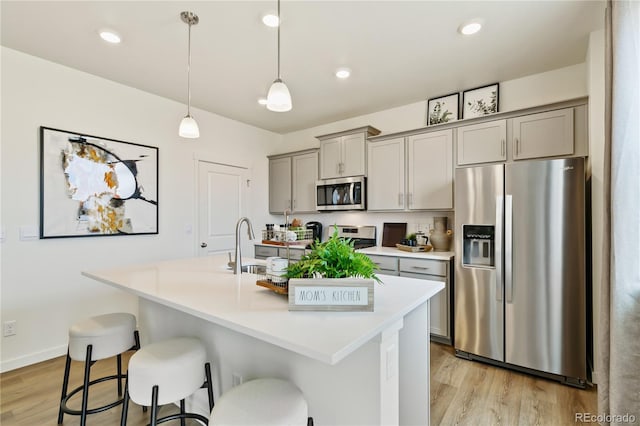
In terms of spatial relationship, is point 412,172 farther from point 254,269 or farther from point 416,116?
point 254,269

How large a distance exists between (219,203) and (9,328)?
2.28m

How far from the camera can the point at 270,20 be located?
212cm

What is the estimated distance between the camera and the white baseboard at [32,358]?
249cm

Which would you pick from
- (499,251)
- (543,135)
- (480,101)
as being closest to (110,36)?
(480,101)

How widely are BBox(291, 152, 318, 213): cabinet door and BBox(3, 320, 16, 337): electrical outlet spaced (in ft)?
10.2

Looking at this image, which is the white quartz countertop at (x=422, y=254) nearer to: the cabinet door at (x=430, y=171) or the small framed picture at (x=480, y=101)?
the cabinet door at (x=430, y=171)

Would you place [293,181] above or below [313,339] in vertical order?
above

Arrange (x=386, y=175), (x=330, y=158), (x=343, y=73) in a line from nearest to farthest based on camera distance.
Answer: (x=343, y=73) → (x=386, y=175) → (x=330, y=158)

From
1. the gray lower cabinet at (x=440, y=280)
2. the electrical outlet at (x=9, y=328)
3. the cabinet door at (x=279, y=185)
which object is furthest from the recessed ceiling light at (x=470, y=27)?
the electrical outlet at (x=9, y=328)

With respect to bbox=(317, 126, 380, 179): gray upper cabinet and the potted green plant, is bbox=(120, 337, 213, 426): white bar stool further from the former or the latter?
bbox=(317, 126, 380, 179): gray upper cabinet

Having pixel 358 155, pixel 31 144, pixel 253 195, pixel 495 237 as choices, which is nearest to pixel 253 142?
pixel 253 195

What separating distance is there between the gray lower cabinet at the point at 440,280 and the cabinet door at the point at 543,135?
123cm

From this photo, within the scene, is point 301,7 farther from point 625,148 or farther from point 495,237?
point 495,237

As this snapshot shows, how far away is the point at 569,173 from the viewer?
2248 millimetres
